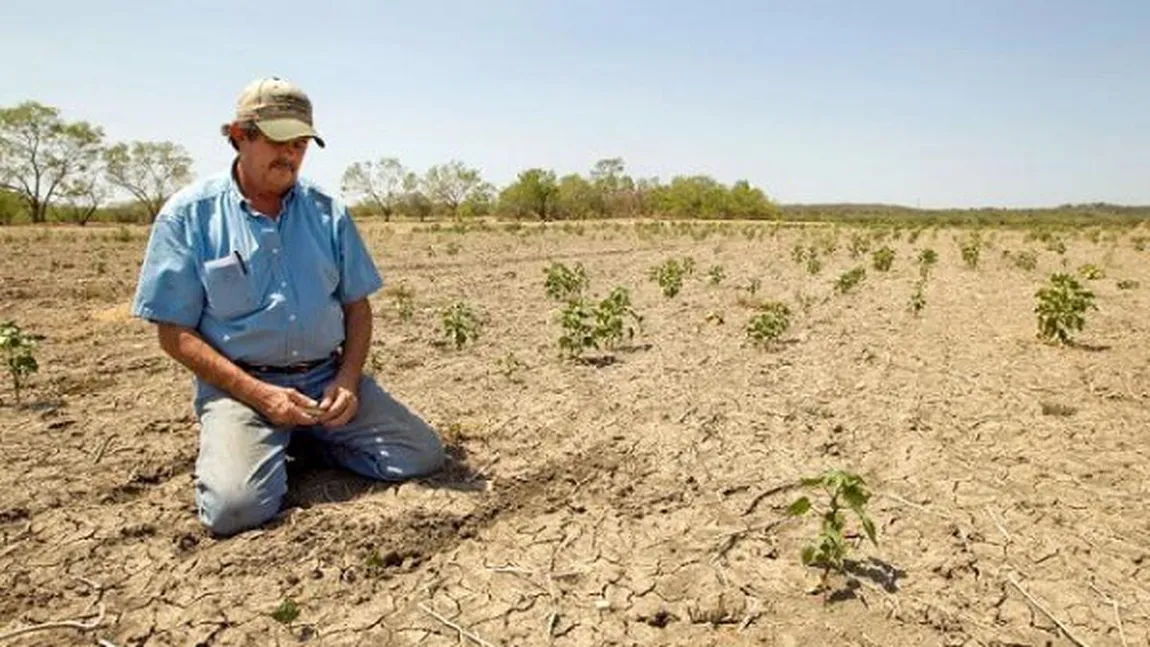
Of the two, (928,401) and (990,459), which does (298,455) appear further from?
(928,401)

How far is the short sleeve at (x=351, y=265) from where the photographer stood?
11.2 ft

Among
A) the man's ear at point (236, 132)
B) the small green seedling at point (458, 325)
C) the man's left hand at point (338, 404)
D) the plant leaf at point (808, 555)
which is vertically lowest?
the plant leaf at point (808, 555)

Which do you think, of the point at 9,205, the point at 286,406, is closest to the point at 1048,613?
the point at 286,406

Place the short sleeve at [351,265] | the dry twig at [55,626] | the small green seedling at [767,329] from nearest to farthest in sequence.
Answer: the dry twig at [55,626]
the short sleeve at [351,265]
the small green seedling at [767,329]

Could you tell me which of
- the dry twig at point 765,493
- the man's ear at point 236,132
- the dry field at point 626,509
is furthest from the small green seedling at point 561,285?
the man's ear at point 236,132

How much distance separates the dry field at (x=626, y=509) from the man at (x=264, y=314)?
0.69 ft

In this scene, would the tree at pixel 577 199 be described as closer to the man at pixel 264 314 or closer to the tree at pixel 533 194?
the tree at pixel 533 194

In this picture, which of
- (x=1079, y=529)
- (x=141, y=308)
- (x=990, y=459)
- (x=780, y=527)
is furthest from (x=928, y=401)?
(x=141, y=308)

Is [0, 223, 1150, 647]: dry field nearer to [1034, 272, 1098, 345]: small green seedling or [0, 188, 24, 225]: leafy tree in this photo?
[1034, 272, 1098, 345]: small green seedling

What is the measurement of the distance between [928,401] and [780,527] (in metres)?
2.36

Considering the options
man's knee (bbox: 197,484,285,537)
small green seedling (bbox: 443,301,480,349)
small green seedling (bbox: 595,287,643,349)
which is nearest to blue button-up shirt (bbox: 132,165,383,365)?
man's knee (bbox: 197,484,285,537)

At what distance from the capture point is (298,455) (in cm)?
367

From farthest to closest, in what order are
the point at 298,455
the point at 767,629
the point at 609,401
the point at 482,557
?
the point at 609,401 < the point at 298,455 < the point at 482,557 < the point at 767,629

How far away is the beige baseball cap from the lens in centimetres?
298
